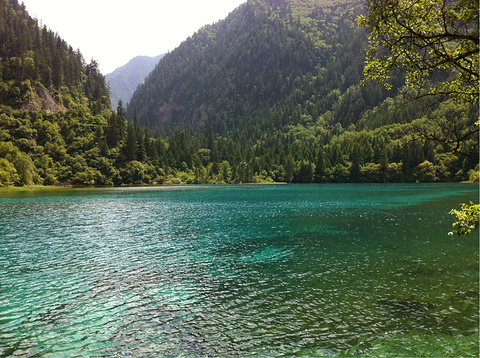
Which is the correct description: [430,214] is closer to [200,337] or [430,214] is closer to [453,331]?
[453,331]

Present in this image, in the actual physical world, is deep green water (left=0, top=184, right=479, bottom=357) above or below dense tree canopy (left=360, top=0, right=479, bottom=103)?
below

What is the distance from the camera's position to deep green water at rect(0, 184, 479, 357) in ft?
57.8

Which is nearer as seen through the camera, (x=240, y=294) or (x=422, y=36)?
(x=422, y=36)

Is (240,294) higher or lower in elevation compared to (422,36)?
lower

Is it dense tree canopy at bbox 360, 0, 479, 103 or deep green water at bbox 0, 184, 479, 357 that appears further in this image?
deep green water at bbox 0, 184, 479, 357

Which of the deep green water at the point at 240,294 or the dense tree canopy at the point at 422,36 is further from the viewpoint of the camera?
the deep green water at the point at 240,294

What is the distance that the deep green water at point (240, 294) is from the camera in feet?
57.8

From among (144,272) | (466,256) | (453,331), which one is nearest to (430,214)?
(466,256)

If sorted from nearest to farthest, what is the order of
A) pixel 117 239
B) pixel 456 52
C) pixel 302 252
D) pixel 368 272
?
pixel 456 52
pixel 368 272
pixel 302 252
pixel 117 239

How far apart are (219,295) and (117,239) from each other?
1131 inches

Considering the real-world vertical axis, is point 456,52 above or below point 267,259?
above

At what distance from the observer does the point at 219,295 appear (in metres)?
25.3

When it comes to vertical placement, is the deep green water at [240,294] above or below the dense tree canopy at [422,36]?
below

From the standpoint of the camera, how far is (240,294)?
83.2 feet
